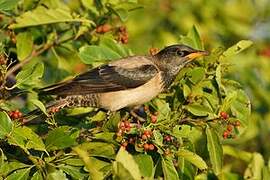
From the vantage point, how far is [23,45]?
6.81m

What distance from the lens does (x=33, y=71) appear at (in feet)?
19.1

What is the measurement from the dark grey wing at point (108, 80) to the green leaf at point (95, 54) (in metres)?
0.19

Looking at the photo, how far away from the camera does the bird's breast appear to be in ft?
22.0

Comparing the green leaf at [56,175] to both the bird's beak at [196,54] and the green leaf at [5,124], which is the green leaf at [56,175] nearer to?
the green leaf at [5,124]

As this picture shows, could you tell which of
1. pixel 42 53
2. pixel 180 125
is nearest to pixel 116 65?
pixel 42 53

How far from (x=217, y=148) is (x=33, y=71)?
1.49 meters

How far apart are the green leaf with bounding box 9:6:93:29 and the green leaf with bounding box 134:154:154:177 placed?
180 centimetres

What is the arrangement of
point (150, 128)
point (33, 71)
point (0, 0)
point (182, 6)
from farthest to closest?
point (182, 6), point (0, 0), point (33, 71), point (150, 128)

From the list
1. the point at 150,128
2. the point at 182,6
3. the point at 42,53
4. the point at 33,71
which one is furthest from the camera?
the point at 182,6

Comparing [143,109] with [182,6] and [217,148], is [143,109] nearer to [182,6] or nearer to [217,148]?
[217,148]

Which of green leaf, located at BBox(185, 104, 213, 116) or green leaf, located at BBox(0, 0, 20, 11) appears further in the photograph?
green leaf, located at BBox(0, 0, 20, 11)

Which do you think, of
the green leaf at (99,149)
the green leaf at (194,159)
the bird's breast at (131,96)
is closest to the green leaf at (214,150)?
the green leaf at (194,159)

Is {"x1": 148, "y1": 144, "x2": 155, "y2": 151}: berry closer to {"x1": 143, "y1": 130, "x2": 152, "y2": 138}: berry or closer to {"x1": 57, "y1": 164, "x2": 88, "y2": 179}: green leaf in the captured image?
{"x1": 143, "y1": 130, "x2": 152, "y2": 138}: berry

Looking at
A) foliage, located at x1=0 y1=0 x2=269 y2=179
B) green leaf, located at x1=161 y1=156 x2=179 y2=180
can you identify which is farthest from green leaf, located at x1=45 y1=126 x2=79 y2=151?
green leaf, located at x1=161 y1=156 x2=179 y2=180
